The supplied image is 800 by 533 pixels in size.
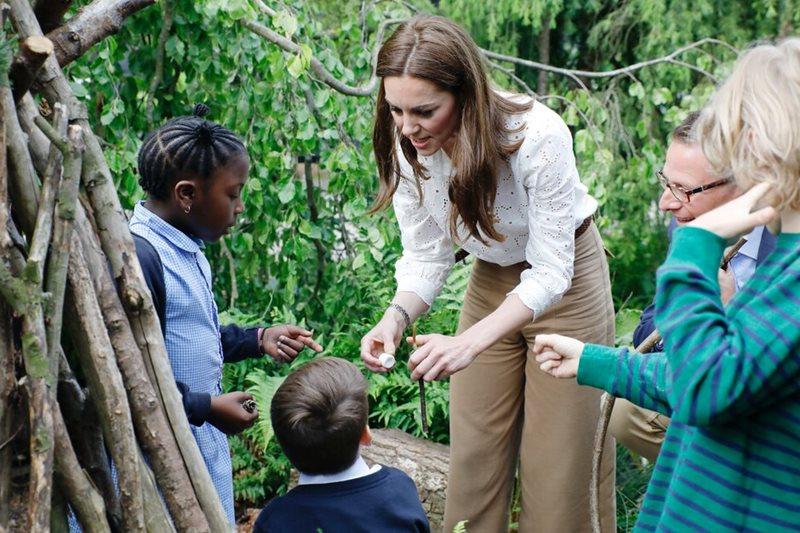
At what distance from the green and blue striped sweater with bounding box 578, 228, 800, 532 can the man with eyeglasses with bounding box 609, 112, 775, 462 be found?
1008 millimetres

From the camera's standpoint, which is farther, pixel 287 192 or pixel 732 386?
pixel 287 192

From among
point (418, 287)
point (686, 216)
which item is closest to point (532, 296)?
point (418, 287)

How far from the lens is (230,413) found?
2.43 m

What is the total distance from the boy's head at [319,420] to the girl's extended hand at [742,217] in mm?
980

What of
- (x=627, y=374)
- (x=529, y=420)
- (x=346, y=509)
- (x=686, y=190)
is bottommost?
(x=529, y=420)

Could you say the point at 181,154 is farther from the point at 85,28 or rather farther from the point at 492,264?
the point at 492,264

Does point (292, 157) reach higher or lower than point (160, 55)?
lower

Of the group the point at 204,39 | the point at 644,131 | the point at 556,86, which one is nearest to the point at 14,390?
the point at 204,39

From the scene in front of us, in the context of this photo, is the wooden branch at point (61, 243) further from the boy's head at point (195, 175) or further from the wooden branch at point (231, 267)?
the wooden branch at point (231, 267)

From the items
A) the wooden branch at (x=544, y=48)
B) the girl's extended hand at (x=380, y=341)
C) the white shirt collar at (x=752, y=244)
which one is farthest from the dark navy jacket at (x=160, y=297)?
the wooden branch at (x=544, y=48)

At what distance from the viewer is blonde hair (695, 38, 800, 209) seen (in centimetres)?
156

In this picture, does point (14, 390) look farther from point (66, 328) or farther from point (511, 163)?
point (511, 163)

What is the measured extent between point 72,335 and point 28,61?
0.55 meters

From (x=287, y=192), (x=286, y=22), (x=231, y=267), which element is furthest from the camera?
(x=231, y=267)
